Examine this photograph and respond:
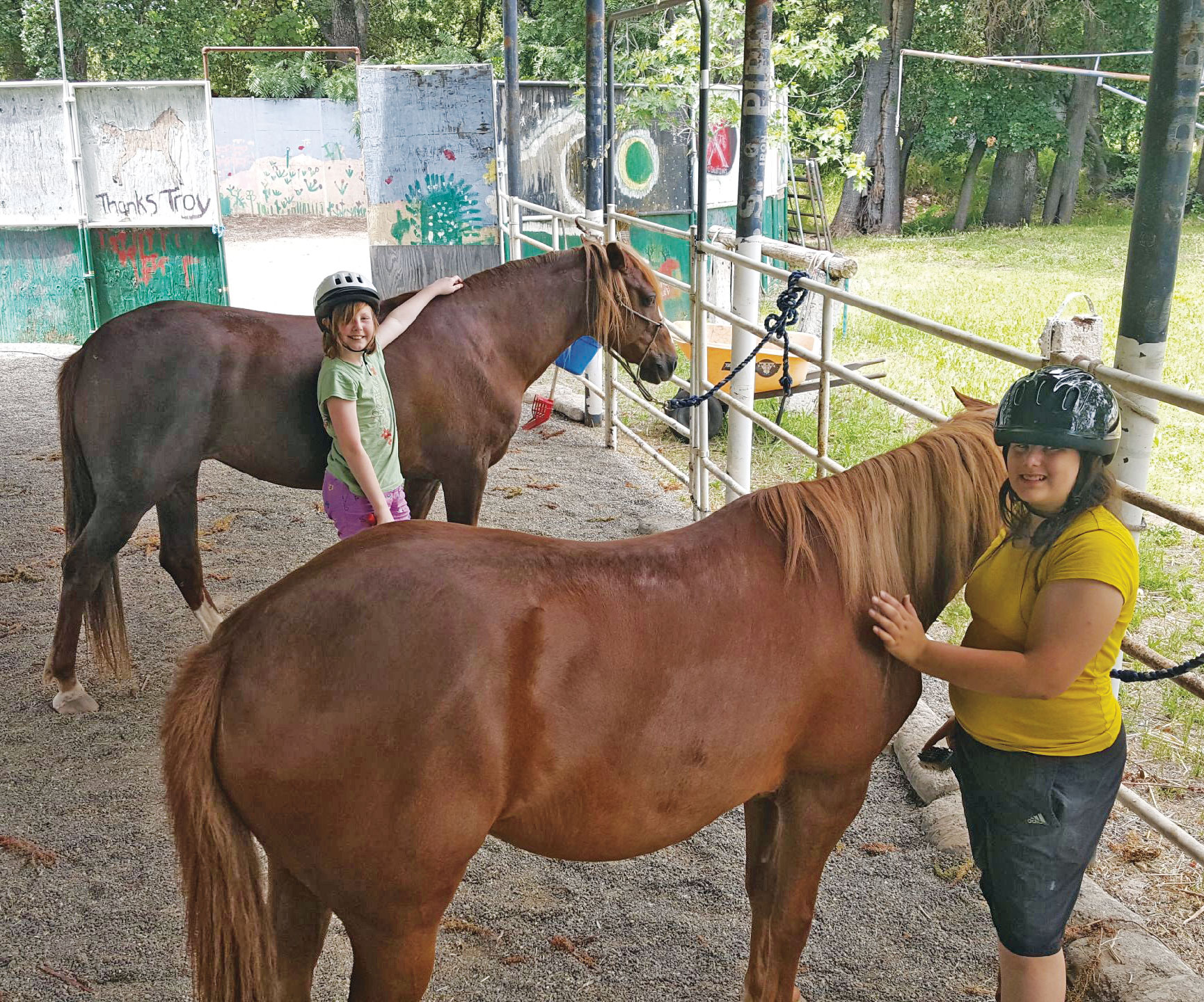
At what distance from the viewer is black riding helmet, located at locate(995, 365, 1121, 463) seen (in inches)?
62.4

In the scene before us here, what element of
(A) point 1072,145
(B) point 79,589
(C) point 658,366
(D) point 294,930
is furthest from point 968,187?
(D) point 294,930

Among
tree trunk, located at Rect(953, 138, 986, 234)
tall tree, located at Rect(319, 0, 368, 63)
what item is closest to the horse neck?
tree trunk, located at Rect(953, 138, 986, 234)

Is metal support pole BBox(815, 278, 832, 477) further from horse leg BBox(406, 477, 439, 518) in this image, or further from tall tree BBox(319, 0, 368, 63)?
tall tree BBox(319, 0, 368, 63)

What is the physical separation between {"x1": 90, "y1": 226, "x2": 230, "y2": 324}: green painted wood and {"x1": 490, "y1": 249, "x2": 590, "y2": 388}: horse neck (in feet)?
20.2

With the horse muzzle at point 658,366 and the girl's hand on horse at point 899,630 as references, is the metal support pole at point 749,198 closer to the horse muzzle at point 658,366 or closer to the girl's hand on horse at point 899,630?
the horse muzzle at point 658,366

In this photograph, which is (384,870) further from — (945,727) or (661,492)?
(661,492)

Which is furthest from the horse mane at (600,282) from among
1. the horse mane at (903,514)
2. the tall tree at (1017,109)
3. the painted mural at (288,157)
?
the painted mural at (288,157)

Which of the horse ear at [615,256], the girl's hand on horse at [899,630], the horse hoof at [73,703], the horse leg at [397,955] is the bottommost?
the horse hoof at [73,703]

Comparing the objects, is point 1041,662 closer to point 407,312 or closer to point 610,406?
point 407,312

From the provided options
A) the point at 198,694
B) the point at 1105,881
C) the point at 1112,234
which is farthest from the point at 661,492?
the point at 1112,234

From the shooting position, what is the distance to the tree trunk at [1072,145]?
20.9 meters

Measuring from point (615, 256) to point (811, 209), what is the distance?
36.1ft

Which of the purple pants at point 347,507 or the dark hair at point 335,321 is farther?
the purple pants at point 347,507

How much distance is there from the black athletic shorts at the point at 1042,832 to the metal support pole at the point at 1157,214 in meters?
0.81
